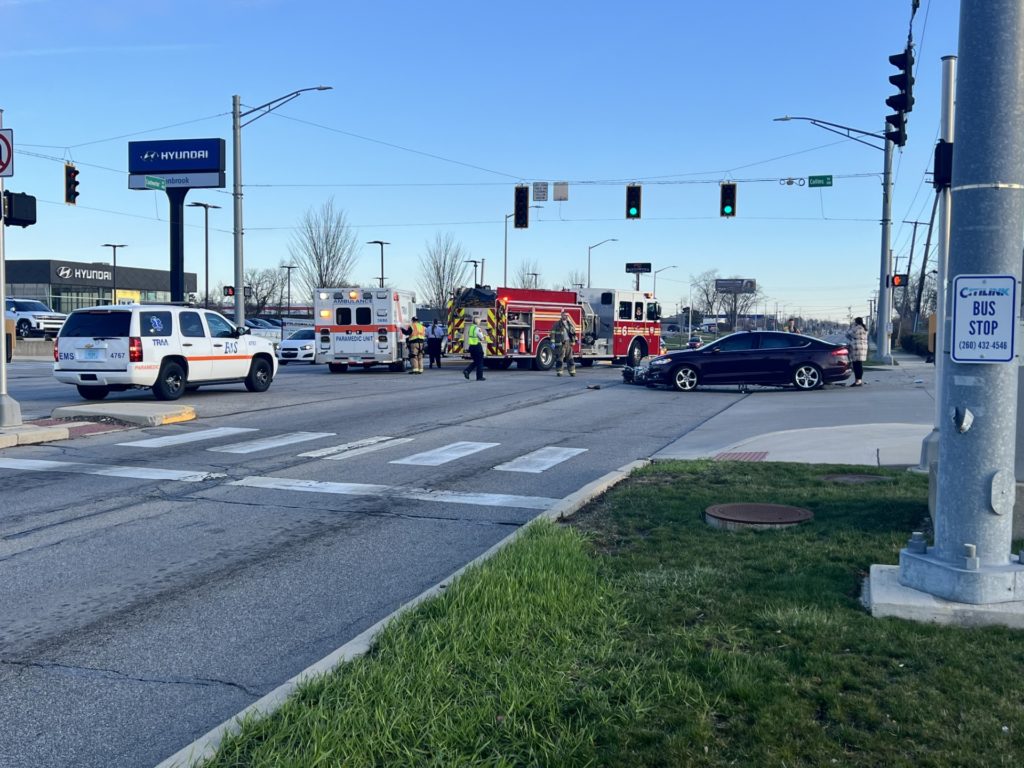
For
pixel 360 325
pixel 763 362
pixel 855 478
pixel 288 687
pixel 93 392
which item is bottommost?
pixel 288 687

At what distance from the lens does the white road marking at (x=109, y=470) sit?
35.0 feet

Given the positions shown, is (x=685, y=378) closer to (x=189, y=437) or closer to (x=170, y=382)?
(x=170, y=382)

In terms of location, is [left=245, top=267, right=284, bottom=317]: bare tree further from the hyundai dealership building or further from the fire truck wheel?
the fire truck wheel

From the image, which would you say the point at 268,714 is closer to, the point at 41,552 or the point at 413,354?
the point at 41,552

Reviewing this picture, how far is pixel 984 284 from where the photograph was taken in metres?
5.34

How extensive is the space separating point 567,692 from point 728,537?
3.18m

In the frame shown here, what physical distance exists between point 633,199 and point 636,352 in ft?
22.5

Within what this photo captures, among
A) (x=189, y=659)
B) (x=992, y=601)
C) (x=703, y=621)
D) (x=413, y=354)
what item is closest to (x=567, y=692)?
(x=703, y=621)

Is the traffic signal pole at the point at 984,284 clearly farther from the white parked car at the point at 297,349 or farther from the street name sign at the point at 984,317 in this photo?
the white parked car at the point at 297,349

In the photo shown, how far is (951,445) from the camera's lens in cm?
551

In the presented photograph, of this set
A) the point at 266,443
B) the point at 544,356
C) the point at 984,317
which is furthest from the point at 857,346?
the point at 984,317

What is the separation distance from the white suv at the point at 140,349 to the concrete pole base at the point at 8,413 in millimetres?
4326

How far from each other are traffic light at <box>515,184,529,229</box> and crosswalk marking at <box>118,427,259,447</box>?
19132mm

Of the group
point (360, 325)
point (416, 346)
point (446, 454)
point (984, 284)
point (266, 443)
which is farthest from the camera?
point (360, 325)
